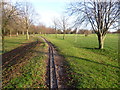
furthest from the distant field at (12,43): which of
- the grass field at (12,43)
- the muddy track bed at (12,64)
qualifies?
the muddy track bed at (12,64)

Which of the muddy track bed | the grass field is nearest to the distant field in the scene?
the grass field

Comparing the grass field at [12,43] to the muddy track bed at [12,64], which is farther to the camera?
the grass field at [12,43]

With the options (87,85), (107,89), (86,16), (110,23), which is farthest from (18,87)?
(110,23)

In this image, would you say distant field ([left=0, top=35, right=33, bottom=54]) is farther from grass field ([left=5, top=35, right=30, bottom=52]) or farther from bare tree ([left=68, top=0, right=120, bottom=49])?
bare tree ([left=68, top=0, right=120, bottom=49])

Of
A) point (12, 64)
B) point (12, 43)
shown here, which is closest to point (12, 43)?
point (12, 43)

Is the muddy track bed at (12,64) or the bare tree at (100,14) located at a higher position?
the bare tree at (100,14)

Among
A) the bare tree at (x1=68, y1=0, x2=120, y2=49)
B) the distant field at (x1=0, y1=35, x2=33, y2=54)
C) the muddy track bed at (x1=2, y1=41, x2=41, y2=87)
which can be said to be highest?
the bare tree at (x1=68, y1=0, x2=120, y2=49)

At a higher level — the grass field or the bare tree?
the bare tree

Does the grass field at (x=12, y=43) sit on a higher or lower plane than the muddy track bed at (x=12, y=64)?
higher

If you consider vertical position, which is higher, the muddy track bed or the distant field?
the distant field

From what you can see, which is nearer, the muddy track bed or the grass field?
the muddy track bed

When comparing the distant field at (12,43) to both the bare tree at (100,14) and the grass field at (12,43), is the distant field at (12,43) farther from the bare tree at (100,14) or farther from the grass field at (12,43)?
the bare tree at (100,14)

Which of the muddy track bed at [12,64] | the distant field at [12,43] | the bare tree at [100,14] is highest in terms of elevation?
the bare tree at [100,14]

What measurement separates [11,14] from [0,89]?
13815 mm
